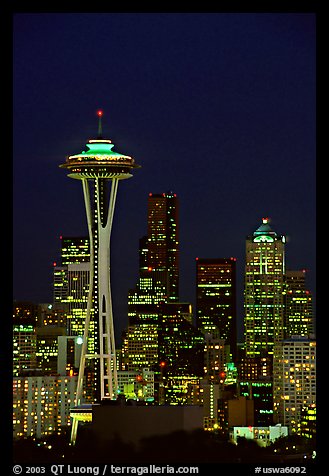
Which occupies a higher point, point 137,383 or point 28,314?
point 28,314

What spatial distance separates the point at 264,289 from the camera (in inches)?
390

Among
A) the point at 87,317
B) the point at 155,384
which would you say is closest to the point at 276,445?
the point at 155,384

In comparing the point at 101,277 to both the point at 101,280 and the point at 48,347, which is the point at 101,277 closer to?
the point at 101,280

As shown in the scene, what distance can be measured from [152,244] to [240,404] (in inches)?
66.4

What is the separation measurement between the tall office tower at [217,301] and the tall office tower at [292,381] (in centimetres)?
44

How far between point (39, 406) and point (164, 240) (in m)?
1.85

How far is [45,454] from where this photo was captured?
4191 mm

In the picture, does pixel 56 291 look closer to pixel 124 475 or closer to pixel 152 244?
pixel 152 244

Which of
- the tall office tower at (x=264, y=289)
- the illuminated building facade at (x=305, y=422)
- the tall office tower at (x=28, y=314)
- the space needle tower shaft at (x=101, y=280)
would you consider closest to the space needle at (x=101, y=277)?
the space needle tower shaft at (x=101, y=280)

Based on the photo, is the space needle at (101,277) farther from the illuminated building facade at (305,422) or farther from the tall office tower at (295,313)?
the illuminated building facade at (305,422)

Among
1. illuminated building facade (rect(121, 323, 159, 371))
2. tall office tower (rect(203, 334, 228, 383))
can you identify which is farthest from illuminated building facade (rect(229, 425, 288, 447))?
illuminated building facade (rect(121, 323, 159, 371))

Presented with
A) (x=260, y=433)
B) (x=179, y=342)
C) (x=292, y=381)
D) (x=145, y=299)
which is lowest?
(x=260, y=433)

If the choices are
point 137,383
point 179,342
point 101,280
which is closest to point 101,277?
point 101,280

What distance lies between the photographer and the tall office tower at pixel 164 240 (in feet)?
19.9
